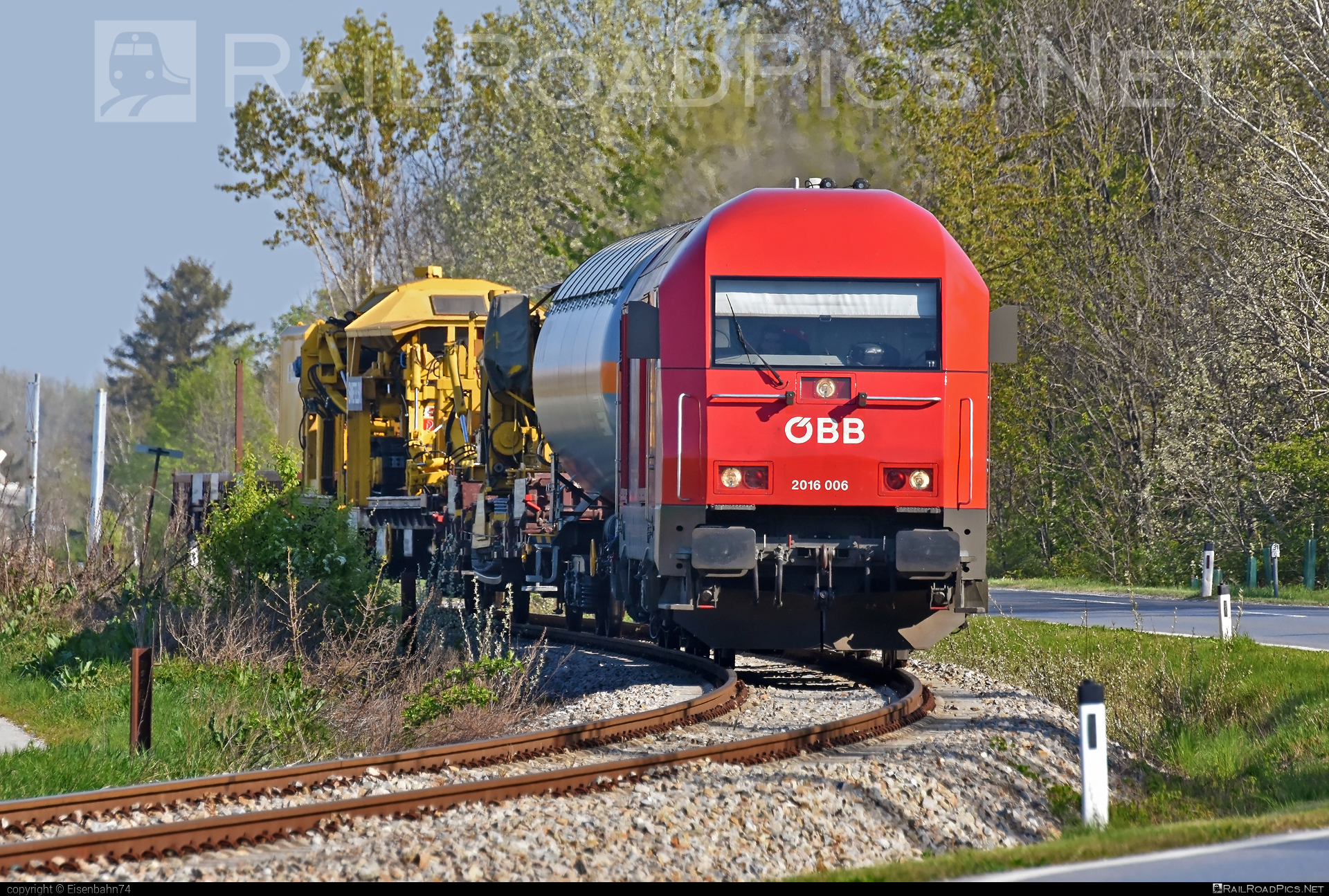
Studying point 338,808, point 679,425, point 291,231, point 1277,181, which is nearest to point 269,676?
point 679,425

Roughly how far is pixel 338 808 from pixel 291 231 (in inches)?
1465

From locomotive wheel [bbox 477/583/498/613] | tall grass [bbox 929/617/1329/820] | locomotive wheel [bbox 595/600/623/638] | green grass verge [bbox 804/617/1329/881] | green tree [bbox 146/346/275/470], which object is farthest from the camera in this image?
green tree [bbox 146/346/275/470]

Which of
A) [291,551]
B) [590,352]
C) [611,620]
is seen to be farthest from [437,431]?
[590,352]

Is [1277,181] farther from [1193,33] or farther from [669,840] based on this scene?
[669,840]

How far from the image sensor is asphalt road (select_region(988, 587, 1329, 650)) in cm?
1830

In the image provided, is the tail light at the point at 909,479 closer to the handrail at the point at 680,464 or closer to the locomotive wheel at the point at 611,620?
the handrail at the point at 680,464

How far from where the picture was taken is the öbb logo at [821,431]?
523 inches

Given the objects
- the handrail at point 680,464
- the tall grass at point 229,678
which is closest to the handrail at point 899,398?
the handrail at point 680,464

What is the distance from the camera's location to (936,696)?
1457 cm

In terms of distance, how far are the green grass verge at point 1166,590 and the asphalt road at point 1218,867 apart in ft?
52.2

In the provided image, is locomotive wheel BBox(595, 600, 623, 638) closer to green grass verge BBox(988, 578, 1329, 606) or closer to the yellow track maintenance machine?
the yellow track maintenance machine

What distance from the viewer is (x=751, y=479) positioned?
13266mm

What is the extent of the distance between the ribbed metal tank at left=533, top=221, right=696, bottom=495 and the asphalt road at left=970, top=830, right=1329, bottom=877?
8.40 m

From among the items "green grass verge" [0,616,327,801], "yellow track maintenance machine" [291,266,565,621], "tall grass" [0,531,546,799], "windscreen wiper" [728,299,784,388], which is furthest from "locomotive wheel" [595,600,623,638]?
"windscreen wiper" [728,299,784,388]
